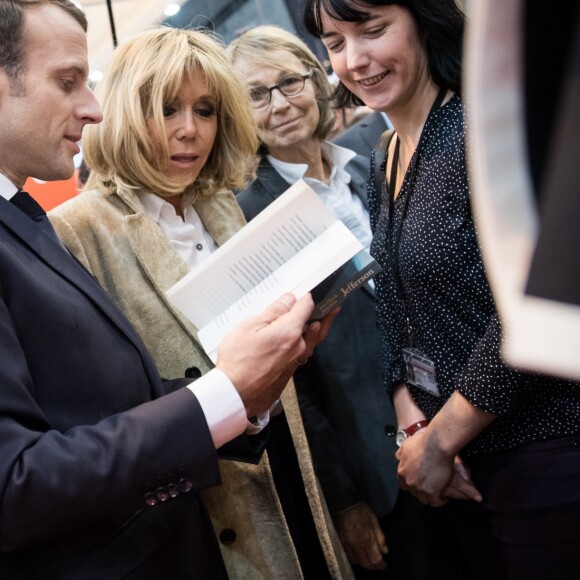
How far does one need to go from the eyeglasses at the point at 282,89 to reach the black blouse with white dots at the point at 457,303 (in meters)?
1.01

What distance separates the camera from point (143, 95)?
1831 millimetres

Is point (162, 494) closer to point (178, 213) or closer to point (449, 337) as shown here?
point (449, 337)

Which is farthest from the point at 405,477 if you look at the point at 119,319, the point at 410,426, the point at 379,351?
the point at 119,319

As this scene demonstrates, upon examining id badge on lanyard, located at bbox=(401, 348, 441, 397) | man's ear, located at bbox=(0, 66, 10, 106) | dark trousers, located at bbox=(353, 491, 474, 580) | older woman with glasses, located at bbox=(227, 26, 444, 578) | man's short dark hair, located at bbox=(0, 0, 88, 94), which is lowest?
dark trousers, located at bbox=(353, 491, 474, 580)

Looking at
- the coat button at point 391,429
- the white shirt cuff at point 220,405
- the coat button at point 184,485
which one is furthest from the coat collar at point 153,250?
the coat button at point 391,429

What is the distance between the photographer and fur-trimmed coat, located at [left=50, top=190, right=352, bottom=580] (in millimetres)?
1687

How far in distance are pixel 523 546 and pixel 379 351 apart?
32.3 inches

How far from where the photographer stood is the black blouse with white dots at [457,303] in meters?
1.42

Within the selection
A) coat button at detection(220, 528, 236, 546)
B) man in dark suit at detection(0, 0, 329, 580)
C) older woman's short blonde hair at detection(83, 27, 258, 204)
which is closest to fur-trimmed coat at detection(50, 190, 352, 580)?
coat button at detection(220, 528, 236, 546)

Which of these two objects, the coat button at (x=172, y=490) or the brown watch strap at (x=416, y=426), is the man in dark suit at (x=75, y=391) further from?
the brown watch strap at (x=416, y=426)

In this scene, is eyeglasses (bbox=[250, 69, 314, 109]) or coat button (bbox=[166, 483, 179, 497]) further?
eyeglasses (bbox=[250, 69, 314, 109])

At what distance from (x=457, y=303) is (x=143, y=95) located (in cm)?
95

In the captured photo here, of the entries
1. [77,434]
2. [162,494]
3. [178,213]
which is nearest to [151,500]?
[162,494]

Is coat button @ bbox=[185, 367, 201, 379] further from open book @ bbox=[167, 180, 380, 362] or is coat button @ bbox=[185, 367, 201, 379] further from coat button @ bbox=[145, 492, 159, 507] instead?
coat button @ bbox=[145, 492, 159, 507]
